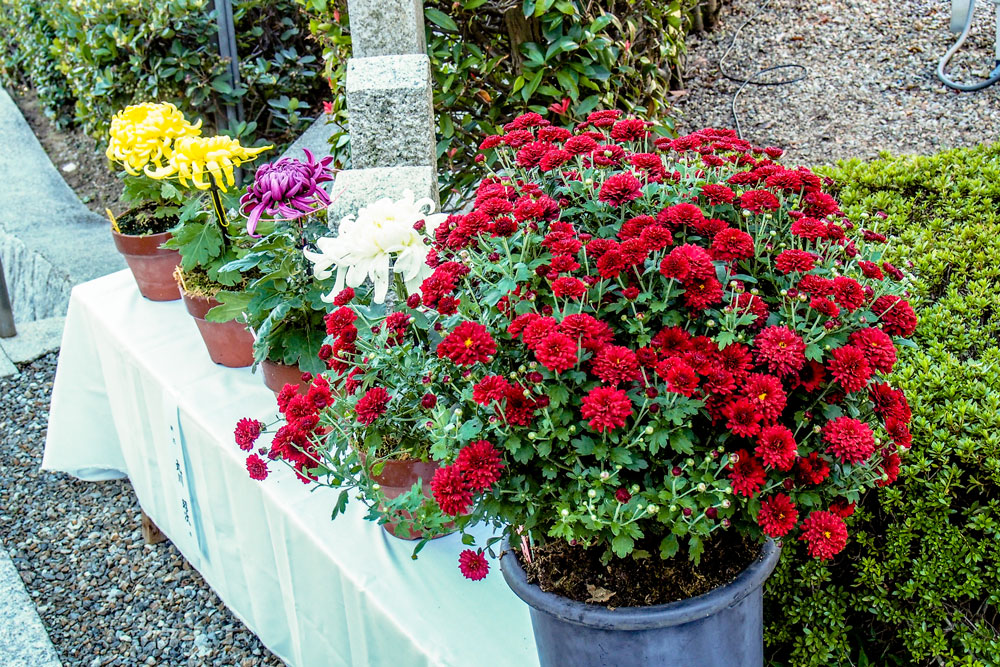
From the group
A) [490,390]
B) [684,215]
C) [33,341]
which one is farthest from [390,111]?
[33,341]

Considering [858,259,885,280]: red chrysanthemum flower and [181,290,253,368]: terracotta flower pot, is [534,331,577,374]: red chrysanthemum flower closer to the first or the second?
[858,259,885,280]: red chrysanthemum flower

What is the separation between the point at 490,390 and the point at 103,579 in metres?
2.30

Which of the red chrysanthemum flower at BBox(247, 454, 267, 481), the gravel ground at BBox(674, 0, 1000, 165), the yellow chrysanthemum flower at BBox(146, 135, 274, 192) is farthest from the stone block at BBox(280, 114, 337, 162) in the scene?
the red chrysanthemum flower at BBox(247, 454, 267, 481)

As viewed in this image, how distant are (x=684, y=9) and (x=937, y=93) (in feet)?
3.89

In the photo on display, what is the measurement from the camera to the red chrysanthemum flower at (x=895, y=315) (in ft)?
3.89

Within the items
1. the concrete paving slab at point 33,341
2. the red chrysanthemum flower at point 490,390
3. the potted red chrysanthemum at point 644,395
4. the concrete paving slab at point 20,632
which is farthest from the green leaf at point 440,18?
the concrete paving slab at point 33,341

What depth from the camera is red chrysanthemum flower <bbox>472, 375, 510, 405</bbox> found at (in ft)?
3.58

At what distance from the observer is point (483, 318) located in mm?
1242

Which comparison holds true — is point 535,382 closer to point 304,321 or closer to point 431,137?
point 304,321

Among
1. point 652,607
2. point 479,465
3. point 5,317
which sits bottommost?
point 5,317

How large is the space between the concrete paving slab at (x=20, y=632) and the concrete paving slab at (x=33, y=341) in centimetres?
180

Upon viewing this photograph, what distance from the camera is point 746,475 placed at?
3.54ft

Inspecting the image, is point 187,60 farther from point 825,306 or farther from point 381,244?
point 825,306

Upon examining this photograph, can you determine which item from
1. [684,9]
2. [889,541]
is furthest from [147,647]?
[684,9]
